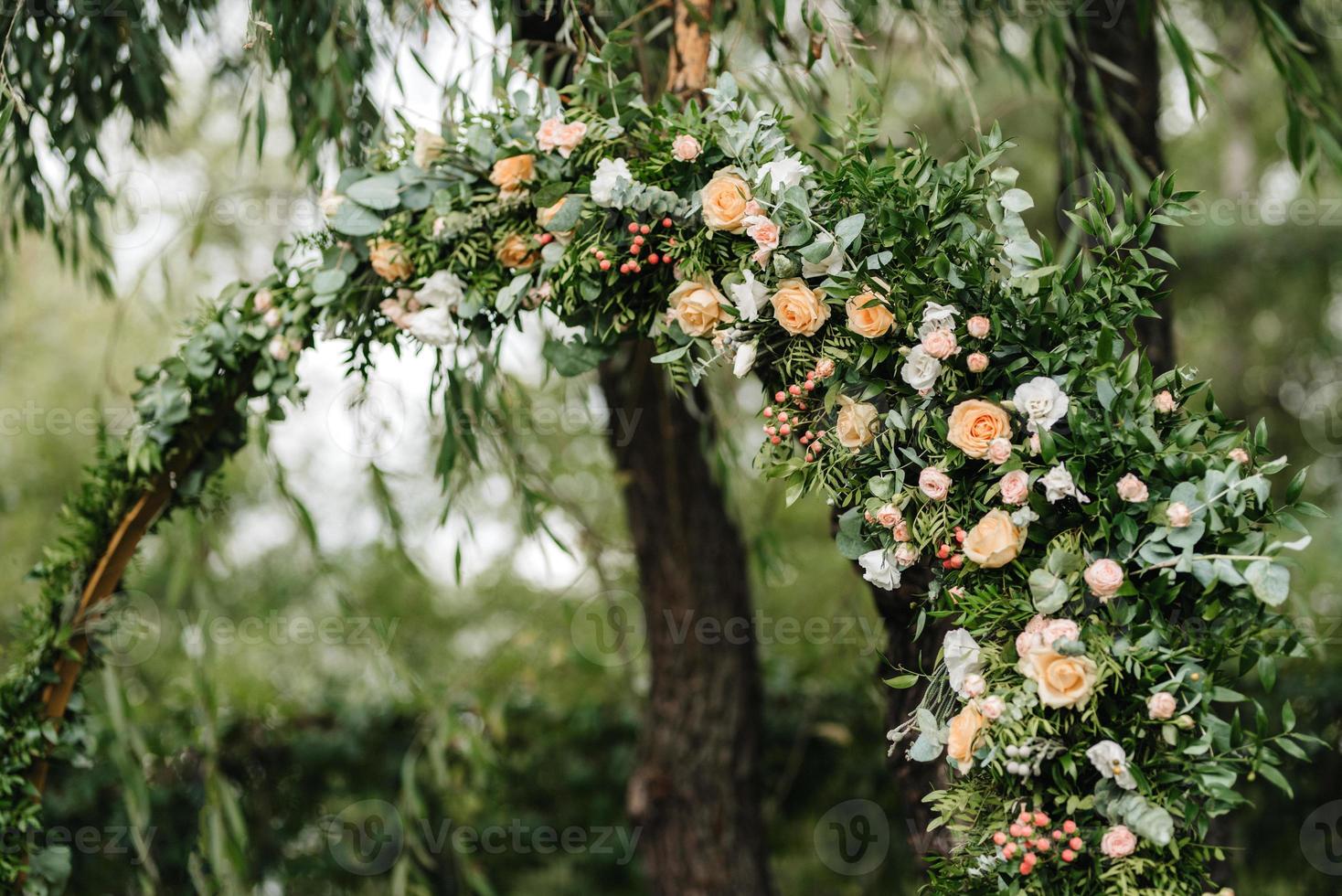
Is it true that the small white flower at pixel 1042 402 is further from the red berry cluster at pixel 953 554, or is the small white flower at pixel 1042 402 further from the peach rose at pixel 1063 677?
the peach rose at pixel 1063 677

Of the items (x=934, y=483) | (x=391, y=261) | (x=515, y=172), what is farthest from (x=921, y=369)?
(x=391, y=261)

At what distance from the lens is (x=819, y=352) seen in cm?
139

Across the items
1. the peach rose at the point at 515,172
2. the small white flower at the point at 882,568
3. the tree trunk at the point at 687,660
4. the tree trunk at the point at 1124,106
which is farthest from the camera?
the tree trunk at the point at 687,660

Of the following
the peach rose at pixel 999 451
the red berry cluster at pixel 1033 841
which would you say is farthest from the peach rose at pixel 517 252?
the red berry cluster at pixel 1033 841

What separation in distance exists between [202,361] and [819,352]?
107cm

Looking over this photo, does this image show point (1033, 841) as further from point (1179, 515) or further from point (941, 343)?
point (941, 343)

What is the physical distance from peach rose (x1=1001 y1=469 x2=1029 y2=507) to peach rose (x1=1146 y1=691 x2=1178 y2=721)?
0.25 m

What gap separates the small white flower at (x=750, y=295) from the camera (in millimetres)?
1377

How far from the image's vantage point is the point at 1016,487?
120 cm

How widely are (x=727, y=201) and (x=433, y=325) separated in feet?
1.67

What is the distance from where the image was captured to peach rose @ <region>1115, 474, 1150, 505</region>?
1.15 m

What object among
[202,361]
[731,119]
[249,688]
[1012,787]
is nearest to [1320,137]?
[731,119]

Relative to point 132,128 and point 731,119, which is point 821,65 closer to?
point 731,119

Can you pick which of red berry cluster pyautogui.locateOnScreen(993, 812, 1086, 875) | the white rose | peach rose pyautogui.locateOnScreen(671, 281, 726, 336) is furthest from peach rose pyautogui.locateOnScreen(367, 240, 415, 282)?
red berry cluster pyautogui.locateOnScreen(993, 812, 1086, 875)
